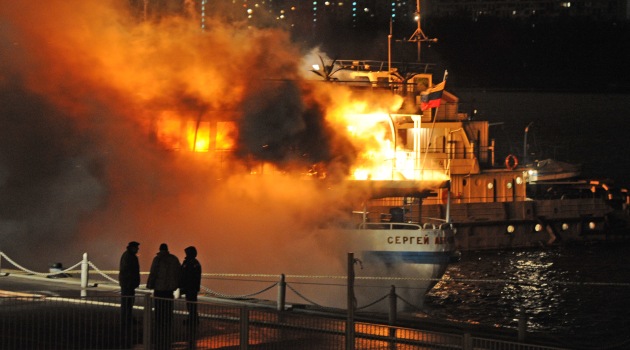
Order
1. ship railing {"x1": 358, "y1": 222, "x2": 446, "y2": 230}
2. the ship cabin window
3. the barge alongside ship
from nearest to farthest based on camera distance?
ship railing {"x1": 358, "y1": 222, "x2": 446, "y2": 230}
the ship cabin window
the barge alongside ship

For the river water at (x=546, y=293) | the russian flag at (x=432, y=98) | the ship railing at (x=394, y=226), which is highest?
the russian flag at (x=432, y=98)

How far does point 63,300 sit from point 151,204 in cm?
1581

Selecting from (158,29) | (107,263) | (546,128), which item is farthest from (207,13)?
(546,128)

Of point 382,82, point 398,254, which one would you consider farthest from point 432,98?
point 398,254

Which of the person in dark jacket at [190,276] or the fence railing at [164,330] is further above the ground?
the person in dark jacket at [190,276]

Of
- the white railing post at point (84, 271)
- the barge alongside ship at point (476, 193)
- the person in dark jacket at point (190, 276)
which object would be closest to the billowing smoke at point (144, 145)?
the barge alongside ship at point (476, 193)

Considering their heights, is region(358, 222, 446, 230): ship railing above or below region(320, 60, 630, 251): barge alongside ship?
below

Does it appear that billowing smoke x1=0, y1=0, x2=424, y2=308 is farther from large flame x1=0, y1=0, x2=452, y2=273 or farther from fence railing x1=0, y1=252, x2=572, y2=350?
fence railing x1=0, y1=252, x2=572, y2=350

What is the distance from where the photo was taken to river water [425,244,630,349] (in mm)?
32656

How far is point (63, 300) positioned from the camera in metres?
15.7

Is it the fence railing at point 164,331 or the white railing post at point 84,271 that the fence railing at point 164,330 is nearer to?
the fence railing at point 164,331

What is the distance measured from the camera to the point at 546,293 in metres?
40.4

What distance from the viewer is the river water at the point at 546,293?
32656 mm

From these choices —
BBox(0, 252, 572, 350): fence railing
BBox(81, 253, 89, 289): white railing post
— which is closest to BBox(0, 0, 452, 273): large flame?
BBox(81, 253, 89, 289): white railing post
